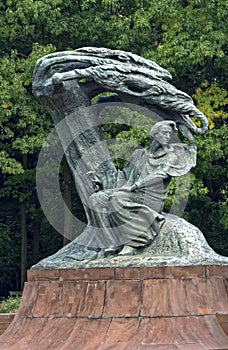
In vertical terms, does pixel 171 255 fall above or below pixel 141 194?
below

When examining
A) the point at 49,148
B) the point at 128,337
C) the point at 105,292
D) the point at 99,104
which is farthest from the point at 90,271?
the point at 49,148

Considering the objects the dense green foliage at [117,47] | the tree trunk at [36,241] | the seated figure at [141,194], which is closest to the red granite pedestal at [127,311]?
the seated figure at [141,194]

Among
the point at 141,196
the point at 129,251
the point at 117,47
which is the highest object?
the point at 117,47

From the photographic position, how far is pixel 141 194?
56.9 feet

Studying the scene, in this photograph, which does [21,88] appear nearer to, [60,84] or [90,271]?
[60,84]

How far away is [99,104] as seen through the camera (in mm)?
18422

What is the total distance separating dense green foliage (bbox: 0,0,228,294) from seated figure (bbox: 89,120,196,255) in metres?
6.70

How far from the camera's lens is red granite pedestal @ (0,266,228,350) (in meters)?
15.7

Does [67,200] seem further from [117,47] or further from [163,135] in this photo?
[163,135]

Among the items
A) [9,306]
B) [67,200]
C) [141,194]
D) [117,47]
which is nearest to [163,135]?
[141,194]

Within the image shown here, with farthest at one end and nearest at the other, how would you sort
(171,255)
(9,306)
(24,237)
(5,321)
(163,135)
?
(24,237), (9,306), (5,321), (163,135), (171,255)

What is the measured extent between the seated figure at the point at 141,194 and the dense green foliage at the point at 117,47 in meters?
6.70

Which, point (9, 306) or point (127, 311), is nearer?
point (127, 311)

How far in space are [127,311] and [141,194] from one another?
2.03 meters
